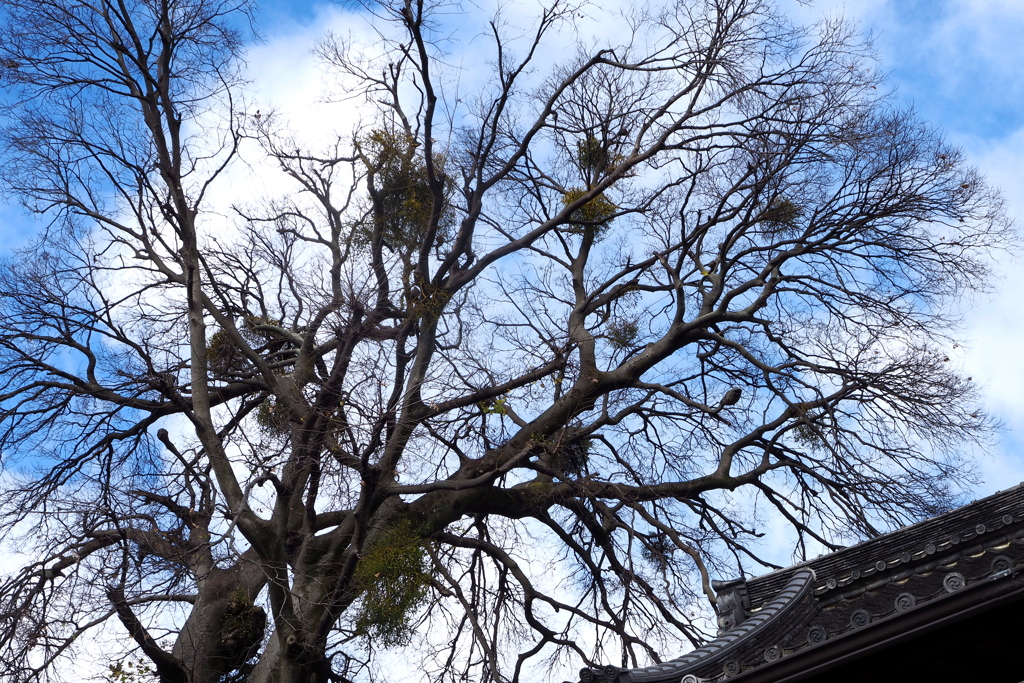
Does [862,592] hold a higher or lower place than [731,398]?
lower

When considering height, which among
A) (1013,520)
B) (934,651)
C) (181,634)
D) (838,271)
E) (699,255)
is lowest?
(934,651)

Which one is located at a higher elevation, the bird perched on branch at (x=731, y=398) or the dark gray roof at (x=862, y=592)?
the bird perched on branch at (x=731, y=398)

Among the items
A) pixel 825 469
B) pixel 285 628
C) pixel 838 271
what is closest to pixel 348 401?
pixel 285 628

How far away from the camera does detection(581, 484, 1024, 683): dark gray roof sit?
11.7 ft

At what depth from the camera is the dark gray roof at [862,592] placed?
3566mm

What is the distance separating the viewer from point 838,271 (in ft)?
30.6

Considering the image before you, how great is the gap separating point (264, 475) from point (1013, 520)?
5586 mm

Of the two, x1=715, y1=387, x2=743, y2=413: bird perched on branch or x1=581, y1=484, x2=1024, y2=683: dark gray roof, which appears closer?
x1=581, y1=484, x2=1024, y2=683: dark gray roof

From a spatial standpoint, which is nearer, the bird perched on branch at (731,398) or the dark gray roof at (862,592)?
the dark gray roof at (862,592)

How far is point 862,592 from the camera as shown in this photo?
4.48 m

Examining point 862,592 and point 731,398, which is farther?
point 731,398

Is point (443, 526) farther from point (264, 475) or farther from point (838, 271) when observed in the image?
point (838, 271)

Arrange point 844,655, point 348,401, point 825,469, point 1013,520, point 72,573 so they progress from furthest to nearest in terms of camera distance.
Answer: point 825,469
point 72,573
point 348,401
point 1013,520
point 844,655

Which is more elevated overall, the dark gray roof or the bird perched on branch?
the bird perched on branch
